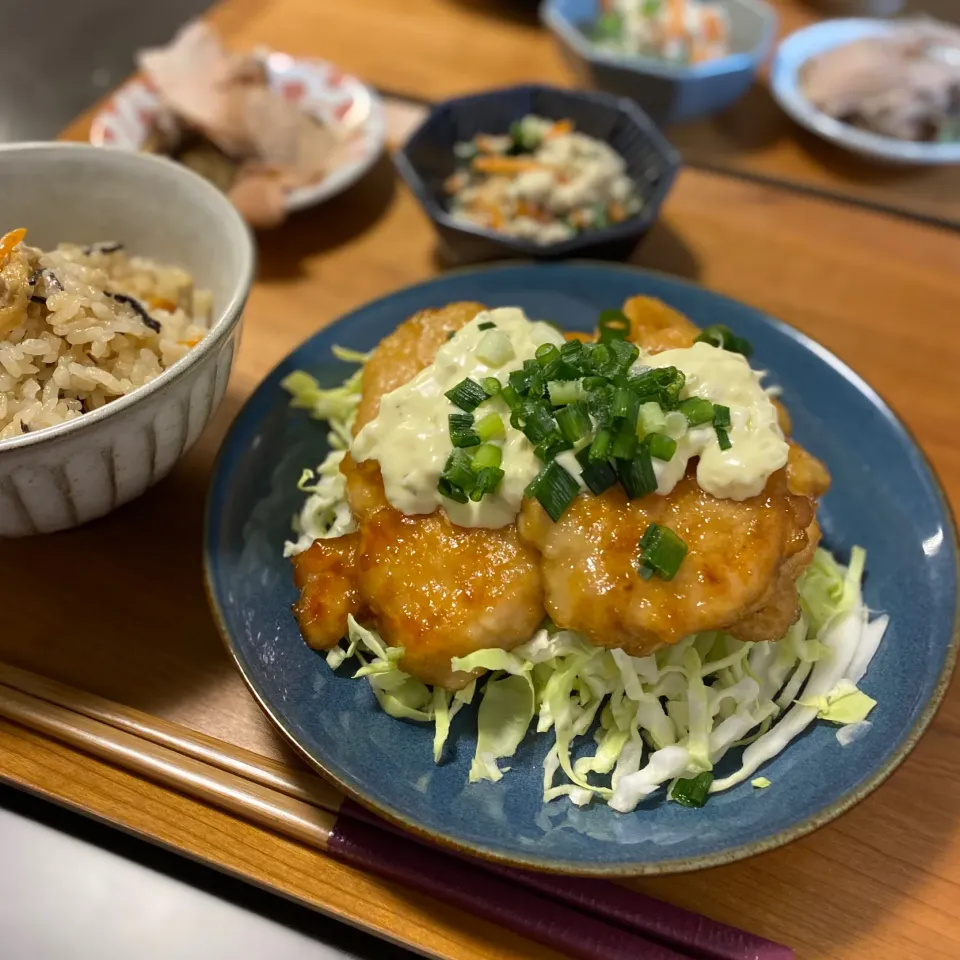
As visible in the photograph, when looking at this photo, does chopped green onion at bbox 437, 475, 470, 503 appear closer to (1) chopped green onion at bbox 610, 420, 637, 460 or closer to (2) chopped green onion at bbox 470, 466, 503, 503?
(2) chopped green onion at bbox 470, 466, 503, 503

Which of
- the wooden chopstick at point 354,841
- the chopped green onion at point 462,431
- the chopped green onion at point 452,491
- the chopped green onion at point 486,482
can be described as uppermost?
the chopped green onion at point 462,431

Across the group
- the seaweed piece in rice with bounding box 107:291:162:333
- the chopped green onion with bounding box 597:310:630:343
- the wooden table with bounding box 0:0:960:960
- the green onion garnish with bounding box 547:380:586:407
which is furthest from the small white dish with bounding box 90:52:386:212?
the green onion garnish with bounding box 547:380:586:407

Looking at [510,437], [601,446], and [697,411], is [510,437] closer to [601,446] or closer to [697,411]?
[601,446]

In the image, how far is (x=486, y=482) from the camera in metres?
1.48

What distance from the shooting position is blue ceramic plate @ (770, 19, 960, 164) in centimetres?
296

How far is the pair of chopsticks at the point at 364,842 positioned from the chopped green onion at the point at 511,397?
742mm

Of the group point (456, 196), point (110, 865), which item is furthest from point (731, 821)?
point (456, 196)

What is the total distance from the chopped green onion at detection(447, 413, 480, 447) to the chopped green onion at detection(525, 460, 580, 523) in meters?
0.14

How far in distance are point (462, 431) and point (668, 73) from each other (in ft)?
6.98

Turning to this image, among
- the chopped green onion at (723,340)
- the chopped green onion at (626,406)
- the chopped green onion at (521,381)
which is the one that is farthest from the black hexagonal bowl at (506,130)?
the chopped green onion at (626,406)

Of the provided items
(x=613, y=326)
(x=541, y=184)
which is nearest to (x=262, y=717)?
(x=613, y=326)

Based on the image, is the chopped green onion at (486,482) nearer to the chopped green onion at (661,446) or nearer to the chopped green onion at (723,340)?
the chopped green onion at (661,446)

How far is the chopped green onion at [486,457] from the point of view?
150 centimetres

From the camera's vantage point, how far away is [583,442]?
150 centimetres
